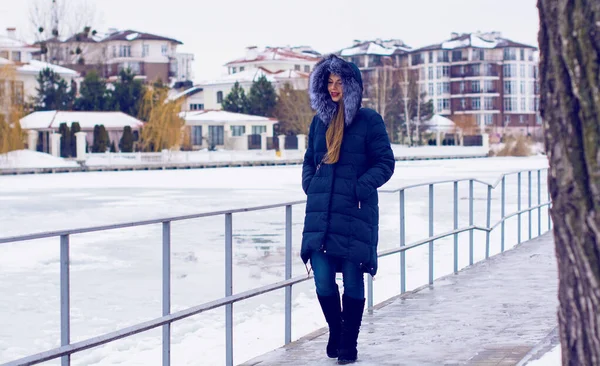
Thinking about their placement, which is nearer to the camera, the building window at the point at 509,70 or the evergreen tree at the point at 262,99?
the evergreen tree at the point at 262,99

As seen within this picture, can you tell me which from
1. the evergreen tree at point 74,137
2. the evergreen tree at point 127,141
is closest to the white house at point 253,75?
the evergreen tree at point 127,141

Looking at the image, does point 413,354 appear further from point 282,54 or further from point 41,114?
point 282,54

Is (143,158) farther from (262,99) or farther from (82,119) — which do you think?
(262,99)

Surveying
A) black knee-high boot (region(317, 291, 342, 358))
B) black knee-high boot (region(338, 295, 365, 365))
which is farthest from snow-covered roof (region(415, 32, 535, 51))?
black knee-high boot (region(338, 295, 365, 365))

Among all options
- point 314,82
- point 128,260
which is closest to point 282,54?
point 128,260

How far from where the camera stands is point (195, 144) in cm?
7950

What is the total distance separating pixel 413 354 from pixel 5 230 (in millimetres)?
13777

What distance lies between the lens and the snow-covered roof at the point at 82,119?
65812 millimetres

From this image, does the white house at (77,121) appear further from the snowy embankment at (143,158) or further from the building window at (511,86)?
the building window at (511,86)

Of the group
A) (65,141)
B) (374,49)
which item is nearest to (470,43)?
(374,49)

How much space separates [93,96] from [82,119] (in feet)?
19.7

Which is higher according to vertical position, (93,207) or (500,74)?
(500,74)

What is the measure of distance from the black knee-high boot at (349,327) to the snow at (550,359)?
3.40 ft

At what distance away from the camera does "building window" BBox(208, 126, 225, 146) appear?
78938 millimetres
